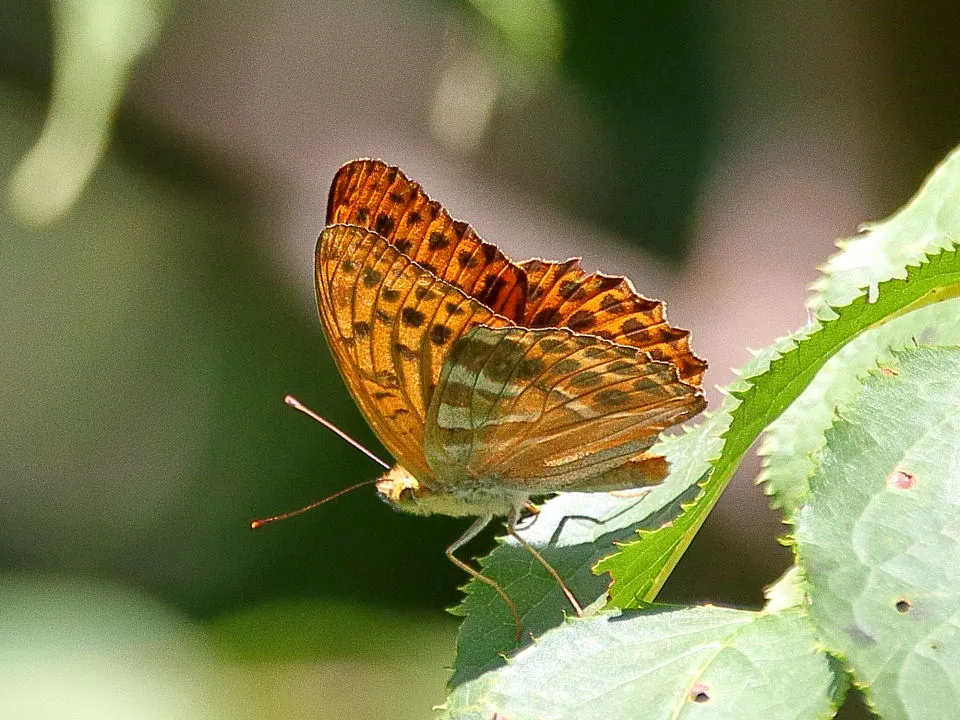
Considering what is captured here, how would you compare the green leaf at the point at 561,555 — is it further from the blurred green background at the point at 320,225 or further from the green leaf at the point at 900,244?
the blurred green background at the point at 320,225

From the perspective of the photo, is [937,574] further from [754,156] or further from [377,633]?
[754,156]

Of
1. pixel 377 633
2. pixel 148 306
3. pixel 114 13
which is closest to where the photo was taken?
pixel 114 13

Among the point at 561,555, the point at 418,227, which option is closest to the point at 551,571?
the point at 561,555

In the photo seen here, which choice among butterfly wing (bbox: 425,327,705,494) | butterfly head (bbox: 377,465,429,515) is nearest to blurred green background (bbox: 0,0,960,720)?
butterfly head (bbox: 377,465,429,515)

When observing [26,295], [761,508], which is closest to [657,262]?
[761,508]

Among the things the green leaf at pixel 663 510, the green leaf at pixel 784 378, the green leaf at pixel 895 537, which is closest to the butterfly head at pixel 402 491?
the green leaf at pixel 663 510

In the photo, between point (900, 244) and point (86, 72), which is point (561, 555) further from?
point (86, 72)
